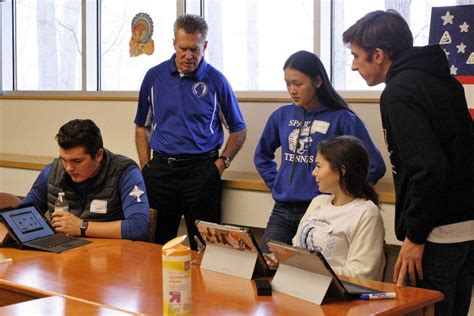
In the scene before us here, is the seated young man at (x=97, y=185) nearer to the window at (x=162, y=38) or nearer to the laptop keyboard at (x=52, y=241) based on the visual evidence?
the laptop keyboard at (x=52, y=241)

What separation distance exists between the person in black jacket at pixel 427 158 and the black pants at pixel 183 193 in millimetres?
1948

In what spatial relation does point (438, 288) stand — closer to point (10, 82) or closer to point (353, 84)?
point (353, 84)

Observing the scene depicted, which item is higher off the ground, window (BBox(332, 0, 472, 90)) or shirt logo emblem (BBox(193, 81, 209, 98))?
window (BBox(332, 0, 472, 90))

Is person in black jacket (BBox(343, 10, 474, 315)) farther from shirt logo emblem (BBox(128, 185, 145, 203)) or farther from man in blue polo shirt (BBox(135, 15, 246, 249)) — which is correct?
man in blue polo shirt (BBox(135, 15, 246, 249))

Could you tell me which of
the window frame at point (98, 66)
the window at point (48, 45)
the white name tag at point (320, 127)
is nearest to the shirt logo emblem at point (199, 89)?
the window frame at point (98, 66)

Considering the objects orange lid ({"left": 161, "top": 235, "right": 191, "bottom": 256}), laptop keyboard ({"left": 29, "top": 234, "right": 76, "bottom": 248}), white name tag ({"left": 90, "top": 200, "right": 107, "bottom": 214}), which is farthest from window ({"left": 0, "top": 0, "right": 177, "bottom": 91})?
orange lid ({"left": 161, "top": 235, "right": 191, "bottom": 256})

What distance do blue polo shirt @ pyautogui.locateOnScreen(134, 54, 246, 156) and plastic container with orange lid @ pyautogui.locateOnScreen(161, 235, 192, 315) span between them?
8.15ft

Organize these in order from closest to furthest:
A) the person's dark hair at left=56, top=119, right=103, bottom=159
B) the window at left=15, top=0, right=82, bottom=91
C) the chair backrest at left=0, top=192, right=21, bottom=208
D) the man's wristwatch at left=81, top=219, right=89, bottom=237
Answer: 1. the man's wristwatch at left=81, top=219, right=89, bottom=237
2. the person's dark hair at left=56, top=119, right=103, bottom=159
3. the chair backrest at left=0, top=192, right=21, bottom=208
4. the window at left=15, top=0, right=82, bottom=91

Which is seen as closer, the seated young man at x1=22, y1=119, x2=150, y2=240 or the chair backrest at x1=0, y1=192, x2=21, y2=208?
the seated young man at x1=22, y1=119, x2=150, y2=240

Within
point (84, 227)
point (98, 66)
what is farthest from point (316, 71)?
point (98, 66)

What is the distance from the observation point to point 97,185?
A: 3.52 metres

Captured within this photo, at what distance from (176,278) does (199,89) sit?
2630 mm

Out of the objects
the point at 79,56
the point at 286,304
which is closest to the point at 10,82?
the point at 79,56

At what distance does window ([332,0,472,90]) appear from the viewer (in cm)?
420
